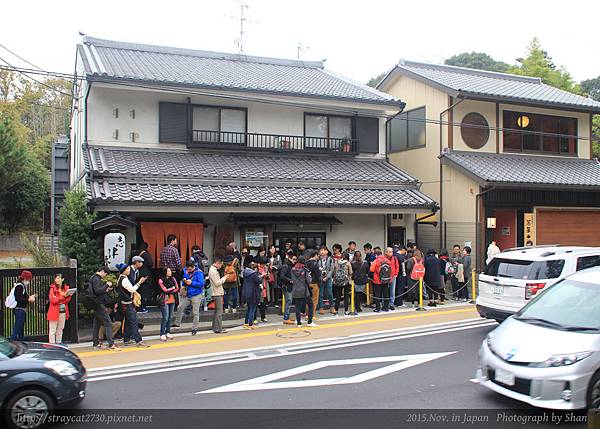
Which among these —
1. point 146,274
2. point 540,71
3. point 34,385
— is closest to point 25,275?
point 146,274

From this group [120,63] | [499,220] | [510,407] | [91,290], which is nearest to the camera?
[510,407]

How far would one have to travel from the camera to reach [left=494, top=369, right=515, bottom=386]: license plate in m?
6.58

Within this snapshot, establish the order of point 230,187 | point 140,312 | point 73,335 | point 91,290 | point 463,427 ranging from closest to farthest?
point 463,427
point 91,290
point 73,335
point 140,312
point 230,187

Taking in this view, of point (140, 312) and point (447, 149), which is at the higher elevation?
point (447, 149)

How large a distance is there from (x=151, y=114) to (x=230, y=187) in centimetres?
404

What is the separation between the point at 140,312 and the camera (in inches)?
539

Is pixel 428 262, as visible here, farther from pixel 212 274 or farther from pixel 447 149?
pixel 212 274

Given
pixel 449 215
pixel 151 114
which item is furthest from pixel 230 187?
pixel 449 215

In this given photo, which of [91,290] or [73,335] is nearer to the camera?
[91,290]

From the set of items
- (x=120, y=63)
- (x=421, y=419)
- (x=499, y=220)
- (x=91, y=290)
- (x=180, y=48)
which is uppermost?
(x=180, y=48)

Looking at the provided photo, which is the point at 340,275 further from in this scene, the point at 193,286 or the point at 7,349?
the point at 7,349

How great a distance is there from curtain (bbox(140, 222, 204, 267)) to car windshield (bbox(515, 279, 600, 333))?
999 centimetres

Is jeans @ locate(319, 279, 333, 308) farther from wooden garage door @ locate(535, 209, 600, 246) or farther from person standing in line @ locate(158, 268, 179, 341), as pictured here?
wooden garage door @ locate(535, 209, 600, 246)

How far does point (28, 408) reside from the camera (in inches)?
259
